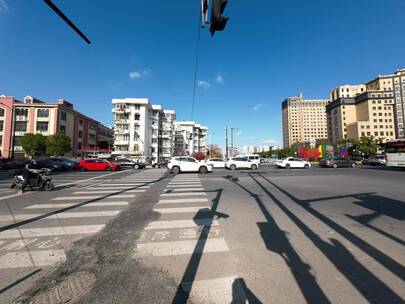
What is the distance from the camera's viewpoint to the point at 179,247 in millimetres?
3926

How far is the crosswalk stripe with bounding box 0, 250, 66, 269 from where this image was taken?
3324 millimetres

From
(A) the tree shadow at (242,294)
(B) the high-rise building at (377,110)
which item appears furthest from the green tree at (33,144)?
(B) the high-rise building at (377,110)

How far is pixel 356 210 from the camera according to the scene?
654 centimetres

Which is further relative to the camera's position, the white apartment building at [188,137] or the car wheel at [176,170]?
the white apartment building at [188,137]

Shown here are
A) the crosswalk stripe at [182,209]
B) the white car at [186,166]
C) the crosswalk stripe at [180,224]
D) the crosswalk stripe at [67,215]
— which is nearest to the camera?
the crosswalk stripe at [180,224]

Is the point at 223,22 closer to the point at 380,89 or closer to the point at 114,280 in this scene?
the point at 114,280

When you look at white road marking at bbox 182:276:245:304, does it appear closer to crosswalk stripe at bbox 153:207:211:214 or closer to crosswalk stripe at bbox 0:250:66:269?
crosswalk stripe at bbox 0:250:66:269

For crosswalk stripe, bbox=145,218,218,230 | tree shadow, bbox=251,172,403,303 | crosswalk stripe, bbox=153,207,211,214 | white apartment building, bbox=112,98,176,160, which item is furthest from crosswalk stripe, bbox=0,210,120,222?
white apartment building, bbox=112,98,176,160

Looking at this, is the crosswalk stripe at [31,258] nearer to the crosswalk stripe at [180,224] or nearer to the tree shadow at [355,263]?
the crosswalk stripe at [180,224]

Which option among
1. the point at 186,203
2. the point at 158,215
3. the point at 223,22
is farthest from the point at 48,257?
the point at 223,22

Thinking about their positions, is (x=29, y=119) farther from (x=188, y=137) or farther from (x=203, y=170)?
(x=188, y=137)

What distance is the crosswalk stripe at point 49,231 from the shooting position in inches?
179

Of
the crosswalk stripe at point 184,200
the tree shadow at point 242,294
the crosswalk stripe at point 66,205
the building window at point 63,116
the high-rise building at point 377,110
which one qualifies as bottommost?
the tree shadow at point 242,294

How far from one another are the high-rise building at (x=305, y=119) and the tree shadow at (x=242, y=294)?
544ft
